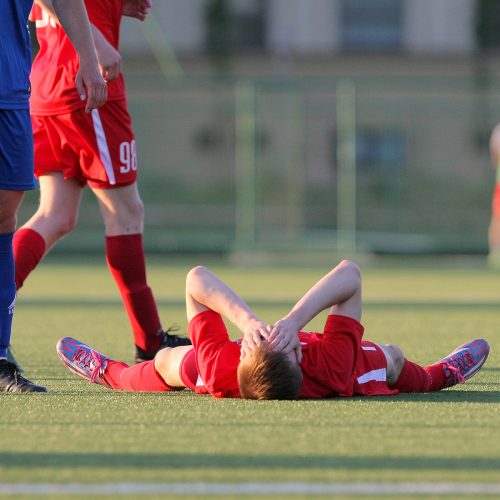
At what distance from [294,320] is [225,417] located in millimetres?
454

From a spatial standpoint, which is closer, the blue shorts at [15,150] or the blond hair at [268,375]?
the blond hair at [268,375]

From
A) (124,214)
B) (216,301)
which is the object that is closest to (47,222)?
(124,214)

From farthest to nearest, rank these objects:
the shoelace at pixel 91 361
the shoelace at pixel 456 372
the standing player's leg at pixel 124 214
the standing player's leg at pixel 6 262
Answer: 1. the standing player's leg at pixel 124 214
2. the shoelace at pixel 91 361
3. the shoelace at pixel 456 372
4. the standing player's leg at pixel 6 262

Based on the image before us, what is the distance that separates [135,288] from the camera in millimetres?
6277

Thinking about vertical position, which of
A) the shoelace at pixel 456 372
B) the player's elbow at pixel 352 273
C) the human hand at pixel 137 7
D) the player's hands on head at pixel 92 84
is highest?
the human hand at pixel 137 7

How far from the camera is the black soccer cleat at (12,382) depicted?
198 inches

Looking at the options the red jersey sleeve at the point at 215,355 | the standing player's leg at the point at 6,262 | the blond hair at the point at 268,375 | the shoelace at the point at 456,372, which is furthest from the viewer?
the shoelace at the point at 456,372

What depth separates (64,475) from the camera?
3439 mm

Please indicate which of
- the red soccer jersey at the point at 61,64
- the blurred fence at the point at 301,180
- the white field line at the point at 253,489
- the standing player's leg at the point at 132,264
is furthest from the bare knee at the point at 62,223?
the blurred fence at the point at 301,180

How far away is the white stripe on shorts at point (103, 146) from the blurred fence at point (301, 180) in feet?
40.7

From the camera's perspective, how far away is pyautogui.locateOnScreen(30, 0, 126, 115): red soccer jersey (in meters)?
6.20

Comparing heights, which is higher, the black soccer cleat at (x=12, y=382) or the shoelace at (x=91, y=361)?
the black soccer cleat at (x=12, y=382)

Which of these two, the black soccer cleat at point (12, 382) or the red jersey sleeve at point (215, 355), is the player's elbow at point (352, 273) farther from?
the black soccer cleat at point (12, 382)

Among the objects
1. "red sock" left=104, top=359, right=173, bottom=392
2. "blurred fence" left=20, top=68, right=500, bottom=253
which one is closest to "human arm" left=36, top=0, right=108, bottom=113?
"red sock" left=104, top=359, right=173, bottom=392
